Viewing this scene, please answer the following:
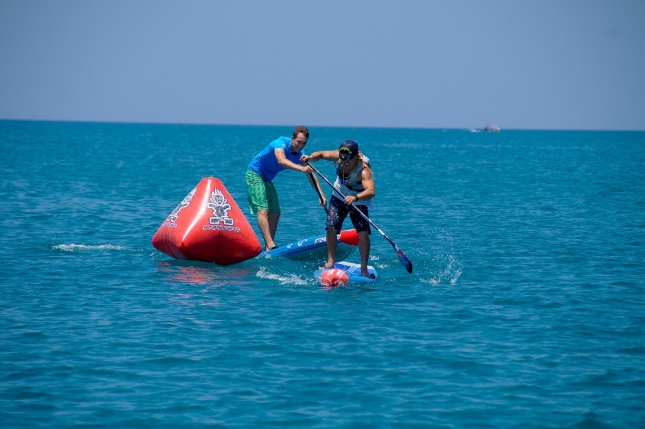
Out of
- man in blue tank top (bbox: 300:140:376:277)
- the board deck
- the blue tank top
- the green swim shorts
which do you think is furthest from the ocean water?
the blue tank top

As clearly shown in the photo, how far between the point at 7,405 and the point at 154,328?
7.35ft

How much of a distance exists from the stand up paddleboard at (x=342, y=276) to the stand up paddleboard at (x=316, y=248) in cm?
60

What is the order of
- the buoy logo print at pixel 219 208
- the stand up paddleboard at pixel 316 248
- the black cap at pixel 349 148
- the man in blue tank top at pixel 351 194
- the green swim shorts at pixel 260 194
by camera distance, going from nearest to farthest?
1. the black cap at pixel 349 148
2. the man in blue tank top at pixel 351 194
3. the buoy logo print at pixel 219 208
4. the stand up paddleboard at pixel 316 248
5. the green swim shorts at pixel 260 194

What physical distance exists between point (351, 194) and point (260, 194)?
6.72 ft

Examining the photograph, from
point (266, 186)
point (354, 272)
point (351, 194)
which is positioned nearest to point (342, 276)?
point (354, 272)

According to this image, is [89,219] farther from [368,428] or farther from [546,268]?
[368,428]

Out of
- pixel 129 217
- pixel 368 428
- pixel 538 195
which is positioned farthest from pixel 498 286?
Result: pixel 538 195

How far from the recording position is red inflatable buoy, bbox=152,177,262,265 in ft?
38.3

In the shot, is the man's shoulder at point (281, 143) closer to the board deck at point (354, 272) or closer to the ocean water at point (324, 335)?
the ocean water at point (324, 335)

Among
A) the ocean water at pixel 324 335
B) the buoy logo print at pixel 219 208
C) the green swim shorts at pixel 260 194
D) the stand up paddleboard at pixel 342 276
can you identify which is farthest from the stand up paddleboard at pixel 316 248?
the buoy logo print at pixel 219 208

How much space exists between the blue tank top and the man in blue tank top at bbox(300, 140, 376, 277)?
2.97ft

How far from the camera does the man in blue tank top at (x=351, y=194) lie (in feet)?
34.6

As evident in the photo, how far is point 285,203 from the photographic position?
2317 cm

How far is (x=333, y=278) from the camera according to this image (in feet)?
35.0
